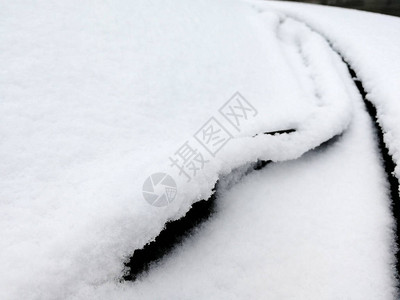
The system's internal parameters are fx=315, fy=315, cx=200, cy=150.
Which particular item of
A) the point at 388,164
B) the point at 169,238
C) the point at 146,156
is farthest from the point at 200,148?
the point at 388,164

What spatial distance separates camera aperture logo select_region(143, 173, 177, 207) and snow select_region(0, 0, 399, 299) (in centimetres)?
2

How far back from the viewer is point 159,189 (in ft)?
2.53

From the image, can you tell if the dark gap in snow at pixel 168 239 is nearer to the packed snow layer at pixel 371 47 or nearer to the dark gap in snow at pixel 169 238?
the dark gap in snow at pixel 169 238

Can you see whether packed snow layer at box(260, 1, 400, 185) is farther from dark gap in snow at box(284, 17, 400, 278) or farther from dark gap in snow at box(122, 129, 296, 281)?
dark gap in snow at box(122, 129, 296, 281)

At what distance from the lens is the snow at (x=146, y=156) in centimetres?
68

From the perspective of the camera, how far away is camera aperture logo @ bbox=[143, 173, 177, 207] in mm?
755

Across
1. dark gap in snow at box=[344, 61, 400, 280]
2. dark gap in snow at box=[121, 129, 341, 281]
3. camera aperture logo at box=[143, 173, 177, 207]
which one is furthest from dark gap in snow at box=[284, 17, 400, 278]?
camera aperture logo at box=[143, 173, 177, 207]

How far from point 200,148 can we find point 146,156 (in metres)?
0.17

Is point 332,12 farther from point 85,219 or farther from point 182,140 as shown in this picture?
point 85,219

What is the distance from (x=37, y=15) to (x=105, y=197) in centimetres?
69

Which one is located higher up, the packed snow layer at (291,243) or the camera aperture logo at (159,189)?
the camera aperture logo at (159,189)

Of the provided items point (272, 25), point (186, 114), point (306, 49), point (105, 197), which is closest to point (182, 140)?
point (186, 114)

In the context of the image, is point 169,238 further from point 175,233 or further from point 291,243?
point 291,243

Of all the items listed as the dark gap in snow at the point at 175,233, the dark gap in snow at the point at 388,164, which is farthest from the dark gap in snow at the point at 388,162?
the dark gap in snow at the point at 175,233
